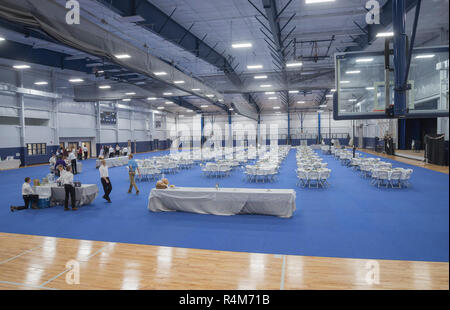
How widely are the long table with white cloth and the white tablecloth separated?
16.6m

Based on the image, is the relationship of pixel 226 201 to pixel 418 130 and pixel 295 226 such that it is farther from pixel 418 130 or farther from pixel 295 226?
pixel 418 130

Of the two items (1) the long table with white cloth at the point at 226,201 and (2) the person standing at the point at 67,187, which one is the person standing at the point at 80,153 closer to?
(2) the person standing at the point at 67,187

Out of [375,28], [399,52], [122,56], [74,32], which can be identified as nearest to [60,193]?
[122,56]

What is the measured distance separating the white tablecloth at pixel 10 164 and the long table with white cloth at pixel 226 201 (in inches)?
655

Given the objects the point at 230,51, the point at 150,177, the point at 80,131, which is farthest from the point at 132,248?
the point at 80,131

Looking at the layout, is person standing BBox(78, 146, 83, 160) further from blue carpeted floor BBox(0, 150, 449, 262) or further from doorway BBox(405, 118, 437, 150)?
doorway BBox(405, 118, 437, 150)

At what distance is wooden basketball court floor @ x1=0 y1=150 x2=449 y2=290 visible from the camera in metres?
4.03

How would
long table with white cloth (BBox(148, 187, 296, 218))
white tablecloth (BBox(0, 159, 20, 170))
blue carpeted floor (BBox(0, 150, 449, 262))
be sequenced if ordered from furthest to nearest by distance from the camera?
white tablecloth (BBox(0, 159, 20, 170)), long table with white cloth (BBox(148, 187, 296, 218)), blue carpeted floor (BBox(0, 150, 449, 262))

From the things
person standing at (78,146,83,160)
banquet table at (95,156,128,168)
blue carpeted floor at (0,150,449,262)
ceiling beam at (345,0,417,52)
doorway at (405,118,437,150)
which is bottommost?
blue carpeted floor at (0,150,449,262)

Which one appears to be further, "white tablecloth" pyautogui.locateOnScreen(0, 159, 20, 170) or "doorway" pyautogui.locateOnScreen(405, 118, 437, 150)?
"doorway" pyautogui.locateOnScreen(405, 118, 437, 150)

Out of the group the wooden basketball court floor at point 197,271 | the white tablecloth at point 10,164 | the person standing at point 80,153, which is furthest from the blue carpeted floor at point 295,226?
the person standing at point 80,153

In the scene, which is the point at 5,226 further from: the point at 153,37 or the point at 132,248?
the point at 153,37

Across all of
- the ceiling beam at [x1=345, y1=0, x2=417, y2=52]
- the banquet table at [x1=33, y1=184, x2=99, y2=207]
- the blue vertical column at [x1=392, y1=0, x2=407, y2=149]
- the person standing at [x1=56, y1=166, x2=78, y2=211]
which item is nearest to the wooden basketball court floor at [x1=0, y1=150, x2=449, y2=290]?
the blue vertical column at [x1=392, y1=0, x2=407, y2=149]

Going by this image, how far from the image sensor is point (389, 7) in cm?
963
